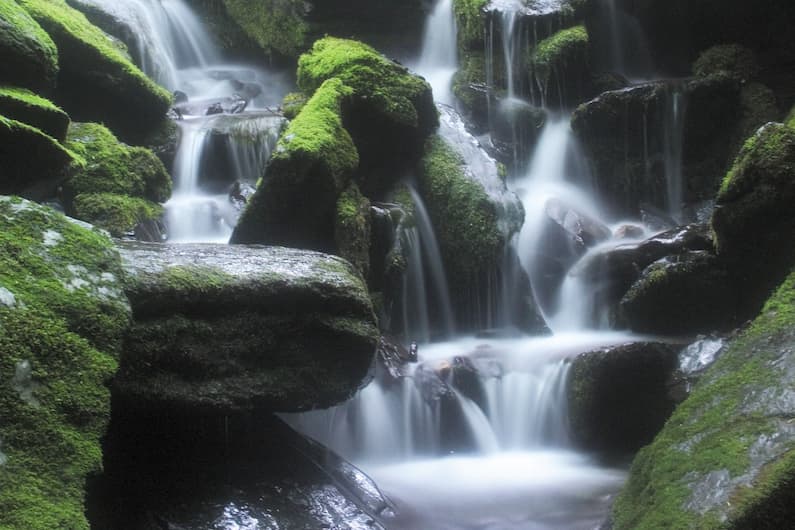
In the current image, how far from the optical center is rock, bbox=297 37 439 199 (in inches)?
321

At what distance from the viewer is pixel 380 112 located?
820 cm

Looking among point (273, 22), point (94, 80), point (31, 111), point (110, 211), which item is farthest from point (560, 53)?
point (31, 111)

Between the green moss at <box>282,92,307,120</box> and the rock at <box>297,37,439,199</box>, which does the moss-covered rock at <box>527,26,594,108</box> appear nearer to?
the rock at <box>297,37,439,199</box>

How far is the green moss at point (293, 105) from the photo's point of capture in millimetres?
8992

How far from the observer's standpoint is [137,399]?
3.60 m

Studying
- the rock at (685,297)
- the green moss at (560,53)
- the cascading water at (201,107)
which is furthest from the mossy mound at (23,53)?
the green moss at (560,53)

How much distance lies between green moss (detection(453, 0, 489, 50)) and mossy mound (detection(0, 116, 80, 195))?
853 centimetres

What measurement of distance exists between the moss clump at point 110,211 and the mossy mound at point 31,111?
1.03 m

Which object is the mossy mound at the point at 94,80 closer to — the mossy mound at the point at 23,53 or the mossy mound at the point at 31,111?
the mossy mound at the point at 23,53

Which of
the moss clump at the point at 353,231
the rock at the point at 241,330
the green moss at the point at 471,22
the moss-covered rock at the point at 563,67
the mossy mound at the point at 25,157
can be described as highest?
the green moss at the point at 471,22

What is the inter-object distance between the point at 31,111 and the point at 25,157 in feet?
2.27

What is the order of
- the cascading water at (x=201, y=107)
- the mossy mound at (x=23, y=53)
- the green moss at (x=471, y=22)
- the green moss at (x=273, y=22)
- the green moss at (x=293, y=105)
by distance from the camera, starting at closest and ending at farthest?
the mossy mound at (x=23, y=53), the cascading water at (x=201, y=107), the green moss at (x=293, y=105), the green moss at (x=471, y=22), the green moss at (x=273, y=22)

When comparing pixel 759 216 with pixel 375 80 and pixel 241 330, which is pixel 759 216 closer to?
pixel 375 80

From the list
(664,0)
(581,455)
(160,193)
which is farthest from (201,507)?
(664,0)
